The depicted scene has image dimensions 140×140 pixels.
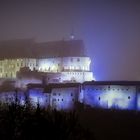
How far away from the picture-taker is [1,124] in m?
23.6

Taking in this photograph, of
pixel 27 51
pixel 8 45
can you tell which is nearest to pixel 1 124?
pixel 27 51

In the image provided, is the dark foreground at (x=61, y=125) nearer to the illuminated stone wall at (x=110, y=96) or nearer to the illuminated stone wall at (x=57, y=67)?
the illuminated stone wall at (x=110, y=96)

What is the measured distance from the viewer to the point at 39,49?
3386 inches

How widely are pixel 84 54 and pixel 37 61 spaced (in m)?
9.91

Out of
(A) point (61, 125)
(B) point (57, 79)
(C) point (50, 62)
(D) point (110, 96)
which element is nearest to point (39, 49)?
(C) point (50, 62)

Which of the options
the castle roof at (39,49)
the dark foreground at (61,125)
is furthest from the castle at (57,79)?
the dark foreground at (61,125)

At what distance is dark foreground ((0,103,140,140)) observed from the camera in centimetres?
2180

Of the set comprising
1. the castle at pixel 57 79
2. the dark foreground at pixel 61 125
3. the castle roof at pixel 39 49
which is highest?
the castle roof at pixel 39 49

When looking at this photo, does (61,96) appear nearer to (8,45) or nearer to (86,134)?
(86,134)

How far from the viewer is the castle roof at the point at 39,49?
7956 centimetres

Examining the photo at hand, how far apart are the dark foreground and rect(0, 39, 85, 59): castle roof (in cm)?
2929

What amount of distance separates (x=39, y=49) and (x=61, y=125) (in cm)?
6380

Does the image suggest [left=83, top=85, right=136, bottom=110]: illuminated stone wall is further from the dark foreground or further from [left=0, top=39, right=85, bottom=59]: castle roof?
[left=0, top=39, right=85, bottom=59]: castle roof

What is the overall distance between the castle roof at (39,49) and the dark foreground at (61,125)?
1153 inches
